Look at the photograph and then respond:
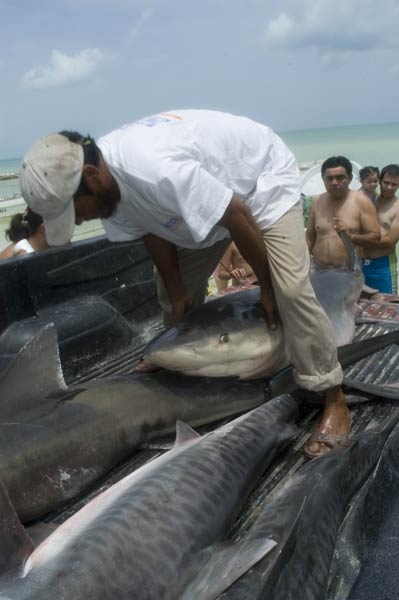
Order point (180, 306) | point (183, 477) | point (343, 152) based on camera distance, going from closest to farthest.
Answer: point (183, 477), point (180, 306), point (343, 152)

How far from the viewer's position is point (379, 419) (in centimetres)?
281

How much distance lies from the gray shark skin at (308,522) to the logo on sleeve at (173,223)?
1178mm

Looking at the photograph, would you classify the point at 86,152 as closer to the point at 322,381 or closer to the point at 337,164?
the point at 322,381

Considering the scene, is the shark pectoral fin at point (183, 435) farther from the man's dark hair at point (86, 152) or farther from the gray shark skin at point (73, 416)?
the man's dark hair at point (86, 152)

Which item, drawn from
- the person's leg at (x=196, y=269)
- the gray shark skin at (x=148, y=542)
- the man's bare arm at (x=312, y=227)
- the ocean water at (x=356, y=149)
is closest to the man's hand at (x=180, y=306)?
the person's leg at (x=196, y=269)

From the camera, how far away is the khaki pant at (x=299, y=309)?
2.75 m

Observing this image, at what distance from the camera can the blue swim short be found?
22.1 ft

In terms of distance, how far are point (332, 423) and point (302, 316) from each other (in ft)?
1.68

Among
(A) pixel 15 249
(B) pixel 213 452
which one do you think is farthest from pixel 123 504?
(A) pixel 15 249

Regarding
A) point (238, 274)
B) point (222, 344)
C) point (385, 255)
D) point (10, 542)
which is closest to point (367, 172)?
point (385, 255)

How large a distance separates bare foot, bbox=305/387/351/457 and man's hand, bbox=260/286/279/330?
1.55 ft

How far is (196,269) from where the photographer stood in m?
3.51

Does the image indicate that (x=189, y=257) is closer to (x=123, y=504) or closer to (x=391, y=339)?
(x=391, y=339)

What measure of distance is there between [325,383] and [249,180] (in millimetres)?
1025
